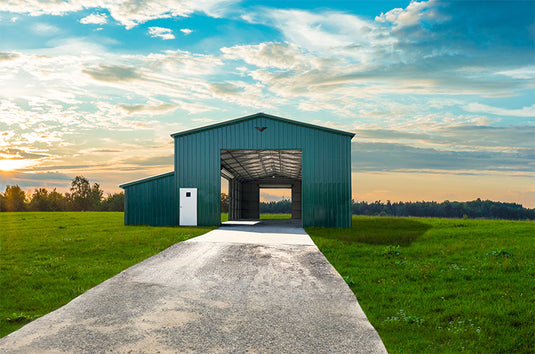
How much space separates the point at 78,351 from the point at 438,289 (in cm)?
776

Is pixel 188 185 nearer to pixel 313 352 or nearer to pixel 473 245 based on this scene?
pixel 473 245

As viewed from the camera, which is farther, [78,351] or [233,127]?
[233,127]

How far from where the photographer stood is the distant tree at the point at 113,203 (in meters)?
80.1

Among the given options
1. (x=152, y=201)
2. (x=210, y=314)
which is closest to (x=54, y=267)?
(x=210, y=314)

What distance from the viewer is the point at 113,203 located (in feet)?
266

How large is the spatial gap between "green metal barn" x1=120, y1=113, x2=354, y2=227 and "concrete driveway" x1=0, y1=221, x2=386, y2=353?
1318 cm

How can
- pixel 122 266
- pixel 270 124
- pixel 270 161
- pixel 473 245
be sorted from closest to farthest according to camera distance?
pixel 122 266 < pixel 473 245 < pixel 270 124 < pixel 270 161

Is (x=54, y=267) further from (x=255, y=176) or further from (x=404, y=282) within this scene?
(x=255, y=176)

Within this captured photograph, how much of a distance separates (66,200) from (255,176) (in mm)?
48476

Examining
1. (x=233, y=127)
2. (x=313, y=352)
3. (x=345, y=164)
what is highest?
(x=233, y=127)

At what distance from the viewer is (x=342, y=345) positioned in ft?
21.9

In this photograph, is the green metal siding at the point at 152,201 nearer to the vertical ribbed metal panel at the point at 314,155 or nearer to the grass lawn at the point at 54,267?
the vertical ribbed metal panel at the point at 314,155

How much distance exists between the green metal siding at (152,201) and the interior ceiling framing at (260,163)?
4848mm

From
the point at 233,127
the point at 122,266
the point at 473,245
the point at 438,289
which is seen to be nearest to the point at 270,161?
the point at 233,127
